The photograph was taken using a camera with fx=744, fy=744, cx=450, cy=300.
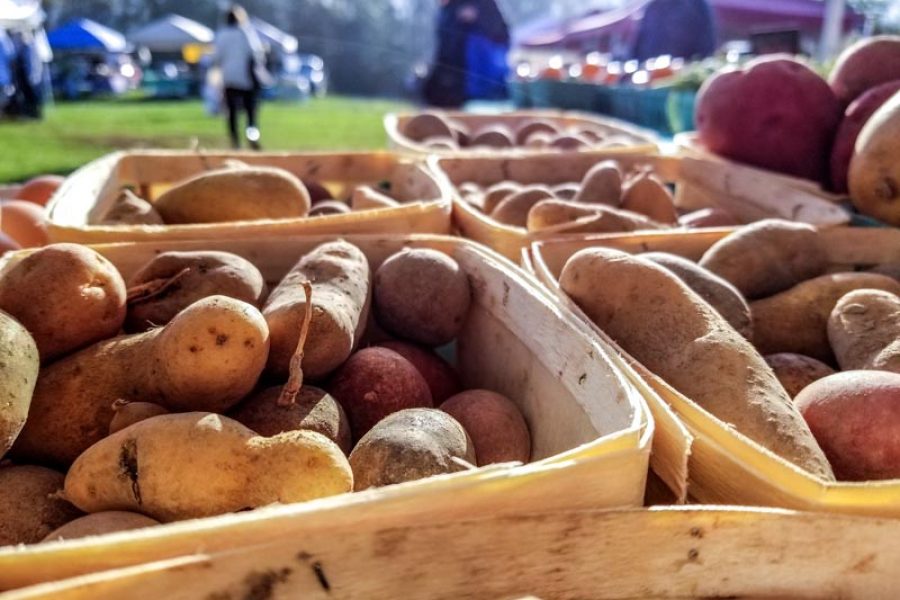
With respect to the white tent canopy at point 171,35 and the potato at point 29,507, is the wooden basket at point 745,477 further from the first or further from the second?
the white tent canopy at point 171,35

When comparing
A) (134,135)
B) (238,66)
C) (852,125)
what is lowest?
(134,135)

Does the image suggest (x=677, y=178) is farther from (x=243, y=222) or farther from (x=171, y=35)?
(x=171, y=35)

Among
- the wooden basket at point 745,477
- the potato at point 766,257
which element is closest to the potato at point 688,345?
the wooden basket at point 745,477

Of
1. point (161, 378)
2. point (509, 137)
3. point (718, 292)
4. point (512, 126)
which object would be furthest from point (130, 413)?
point (512, 126)

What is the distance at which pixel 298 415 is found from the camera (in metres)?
1.40

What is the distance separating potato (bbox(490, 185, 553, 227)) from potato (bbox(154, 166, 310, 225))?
2.24ft

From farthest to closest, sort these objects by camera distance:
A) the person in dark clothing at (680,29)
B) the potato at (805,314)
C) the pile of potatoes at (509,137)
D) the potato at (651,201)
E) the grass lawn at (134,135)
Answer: the person in dark clothing at (680,29) < the grass lawn at (134,135) < the pile of potatoes at (509,137) < the potato at (651,201) < the potato at (805,314)

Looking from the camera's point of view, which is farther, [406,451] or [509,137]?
[509,137]

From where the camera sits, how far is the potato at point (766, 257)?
199 centimetres

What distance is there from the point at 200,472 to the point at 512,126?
409 centimetres

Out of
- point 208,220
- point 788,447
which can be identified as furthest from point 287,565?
point 208,220

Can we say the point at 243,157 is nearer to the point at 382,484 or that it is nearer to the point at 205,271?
the point at 205,271

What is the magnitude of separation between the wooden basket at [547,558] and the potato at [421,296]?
2.97 ft

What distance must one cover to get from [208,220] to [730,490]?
1776mm
